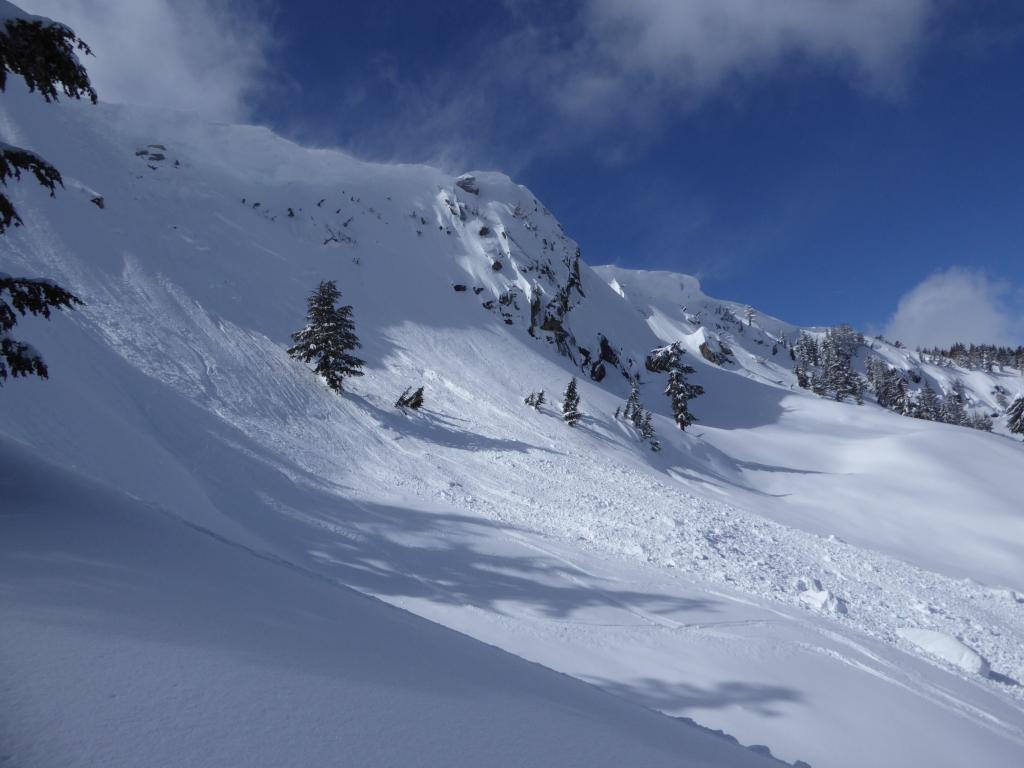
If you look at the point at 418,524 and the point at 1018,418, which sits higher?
the point at 1018,418

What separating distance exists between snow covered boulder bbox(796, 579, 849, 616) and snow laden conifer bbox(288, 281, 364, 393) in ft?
53.5

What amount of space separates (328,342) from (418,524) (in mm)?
11942

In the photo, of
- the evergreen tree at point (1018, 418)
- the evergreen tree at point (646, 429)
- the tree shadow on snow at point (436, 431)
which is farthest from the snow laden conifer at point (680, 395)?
the evergreen tree at point (1018, 418)

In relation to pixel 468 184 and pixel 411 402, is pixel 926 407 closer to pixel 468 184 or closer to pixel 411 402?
pixel 468 184

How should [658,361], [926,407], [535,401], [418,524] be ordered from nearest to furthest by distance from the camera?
[418,524]
[535,401]
[658,361]
[926,407]

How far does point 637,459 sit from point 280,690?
75.8ft

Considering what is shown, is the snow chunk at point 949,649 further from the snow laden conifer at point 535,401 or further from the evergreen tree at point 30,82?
the snow laden conifer at point 535,401

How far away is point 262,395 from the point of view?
16812 mm

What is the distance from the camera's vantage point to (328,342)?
20.1 metres

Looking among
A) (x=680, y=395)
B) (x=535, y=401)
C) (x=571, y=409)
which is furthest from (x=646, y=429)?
(x=680, y=395)

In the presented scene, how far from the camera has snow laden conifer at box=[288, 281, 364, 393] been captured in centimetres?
1970

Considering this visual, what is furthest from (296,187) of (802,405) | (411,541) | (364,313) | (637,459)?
(802,405)

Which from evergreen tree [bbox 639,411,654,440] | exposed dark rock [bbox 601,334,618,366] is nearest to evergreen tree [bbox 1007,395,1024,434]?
exposed dark rock [bbox 601,334,618,366]

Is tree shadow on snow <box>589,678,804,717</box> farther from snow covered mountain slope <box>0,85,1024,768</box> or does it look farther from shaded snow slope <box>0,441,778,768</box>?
shaded snow slope <box>0,441,778,768</box>
